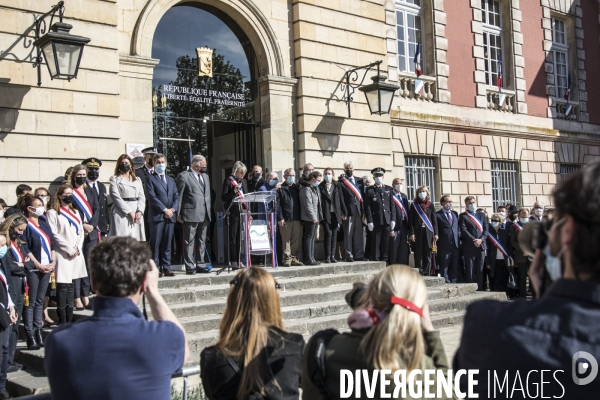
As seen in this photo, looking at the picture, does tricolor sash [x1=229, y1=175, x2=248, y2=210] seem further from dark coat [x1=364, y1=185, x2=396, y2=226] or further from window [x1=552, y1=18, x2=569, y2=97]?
window [x1=552, y1=18, x2=569, y2=97]

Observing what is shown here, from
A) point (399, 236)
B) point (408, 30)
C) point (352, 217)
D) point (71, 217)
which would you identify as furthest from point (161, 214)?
point (408, 30)

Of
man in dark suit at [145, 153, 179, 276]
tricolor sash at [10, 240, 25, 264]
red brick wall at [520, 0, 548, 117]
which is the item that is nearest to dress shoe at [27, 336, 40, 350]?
tricolor sash at [10, 240, 25, 264]

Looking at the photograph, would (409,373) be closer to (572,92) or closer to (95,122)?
(95,122)

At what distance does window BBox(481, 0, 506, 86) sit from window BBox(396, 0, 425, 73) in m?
2.77

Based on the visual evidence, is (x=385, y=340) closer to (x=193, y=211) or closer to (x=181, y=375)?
(x=181, y=375)

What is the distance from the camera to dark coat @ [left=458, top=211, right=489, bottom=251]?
12.7m

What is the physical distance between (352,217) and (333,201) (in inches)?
22.9

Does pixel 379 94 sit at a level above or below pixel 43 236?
above

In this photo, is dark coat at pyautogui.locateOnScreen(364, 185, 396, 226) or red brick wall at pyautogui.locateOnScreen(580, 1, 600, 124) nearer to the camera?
dark coat at pyautogui.locateOnScreen(364, 185, 396, 226)

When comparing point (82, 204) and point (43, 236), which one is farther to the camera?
point (82, 204)

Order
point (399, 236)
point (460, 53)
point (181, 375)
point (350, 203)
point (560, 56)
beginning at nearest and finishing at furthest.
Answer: point (181, 375), point (350, 203), point (399, 236), point (460, 53), point (560, 56)

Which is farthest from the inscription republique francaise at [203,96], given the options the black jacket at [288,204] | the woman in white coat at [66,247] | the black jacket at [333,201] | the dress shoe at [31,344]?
the dress shoe at [31,344]

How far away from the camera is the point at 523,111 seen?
18.4 meters

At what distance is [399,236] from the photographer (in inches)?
486
